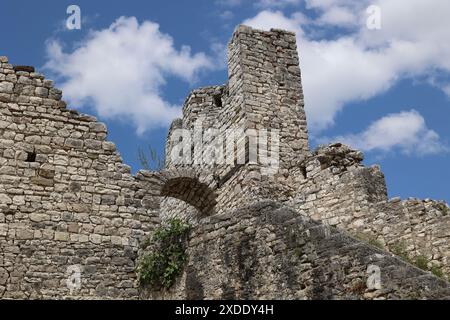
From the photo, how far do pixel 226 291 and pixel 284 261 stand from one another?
38.7 inches

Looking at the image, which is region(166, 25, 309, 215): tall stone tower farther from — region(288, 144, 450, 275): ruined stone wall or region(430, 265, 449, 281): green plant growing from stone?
region(430, 265, 449, 281): green plant growing from stone

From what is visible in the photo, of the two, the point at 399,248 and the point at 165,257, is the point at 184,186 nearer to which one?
the point at 165,257

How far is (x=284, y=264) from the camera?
334 inches

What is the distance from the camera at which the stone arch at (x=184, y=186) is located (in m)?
12.4

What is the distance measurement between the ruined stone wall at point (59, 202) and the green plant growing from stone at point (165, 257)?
554 mm

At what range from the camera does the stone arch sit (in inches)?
489

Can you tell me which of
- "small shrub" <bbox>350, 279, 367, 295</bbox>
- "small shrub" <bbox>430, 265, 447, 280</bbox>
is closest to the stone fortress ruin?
"small shrub" <bbox>350, 279, 367, 295</bbox>

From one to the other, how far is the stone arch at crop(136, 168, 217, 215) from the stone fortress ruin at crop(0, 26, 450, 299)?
3cm

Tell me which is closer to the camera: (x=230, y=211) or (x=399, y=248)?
(x=230, y=211)

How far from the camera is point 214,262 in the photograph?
9.42 metres

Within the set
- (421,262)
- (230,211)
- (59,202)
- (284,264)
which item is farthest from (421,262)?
(59,202)

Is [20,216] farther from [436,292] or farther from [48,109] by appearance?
[436,292]

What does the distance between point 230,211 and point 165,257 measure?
4.34 feet
